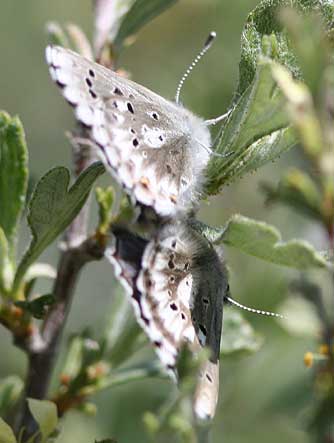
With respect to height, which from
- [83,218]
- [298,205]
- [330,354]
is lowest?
[83,218]

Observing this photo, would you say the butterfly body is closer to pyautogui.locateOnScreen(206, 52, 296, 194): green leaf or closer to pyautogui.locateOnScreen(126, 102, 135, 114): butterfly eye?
pyautogui.locateOnScreen(126, 102, 135, 114): butterfly eye

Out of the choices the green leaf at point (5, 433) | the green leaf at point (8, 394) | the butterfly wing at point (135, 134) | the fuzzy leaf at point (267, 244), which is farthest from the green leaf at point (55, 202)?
the green leaf at point (8, 394)

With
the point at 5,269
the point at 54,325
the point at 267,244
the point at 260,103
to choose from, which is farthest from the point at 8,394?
the point at 260,103

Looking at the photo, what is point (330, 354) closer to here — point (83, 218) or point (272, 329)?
point (83, 218)

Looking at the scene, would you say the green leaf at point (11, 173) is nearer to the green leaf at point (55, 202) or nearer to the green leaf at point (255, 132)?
the green leaf at point (55, 202)

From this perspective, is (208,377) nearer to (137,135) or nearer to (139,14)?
(137,135)

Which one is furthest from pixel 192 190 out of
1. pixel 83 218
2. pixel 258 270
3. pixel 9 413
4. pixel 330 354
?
pixel 258 270
